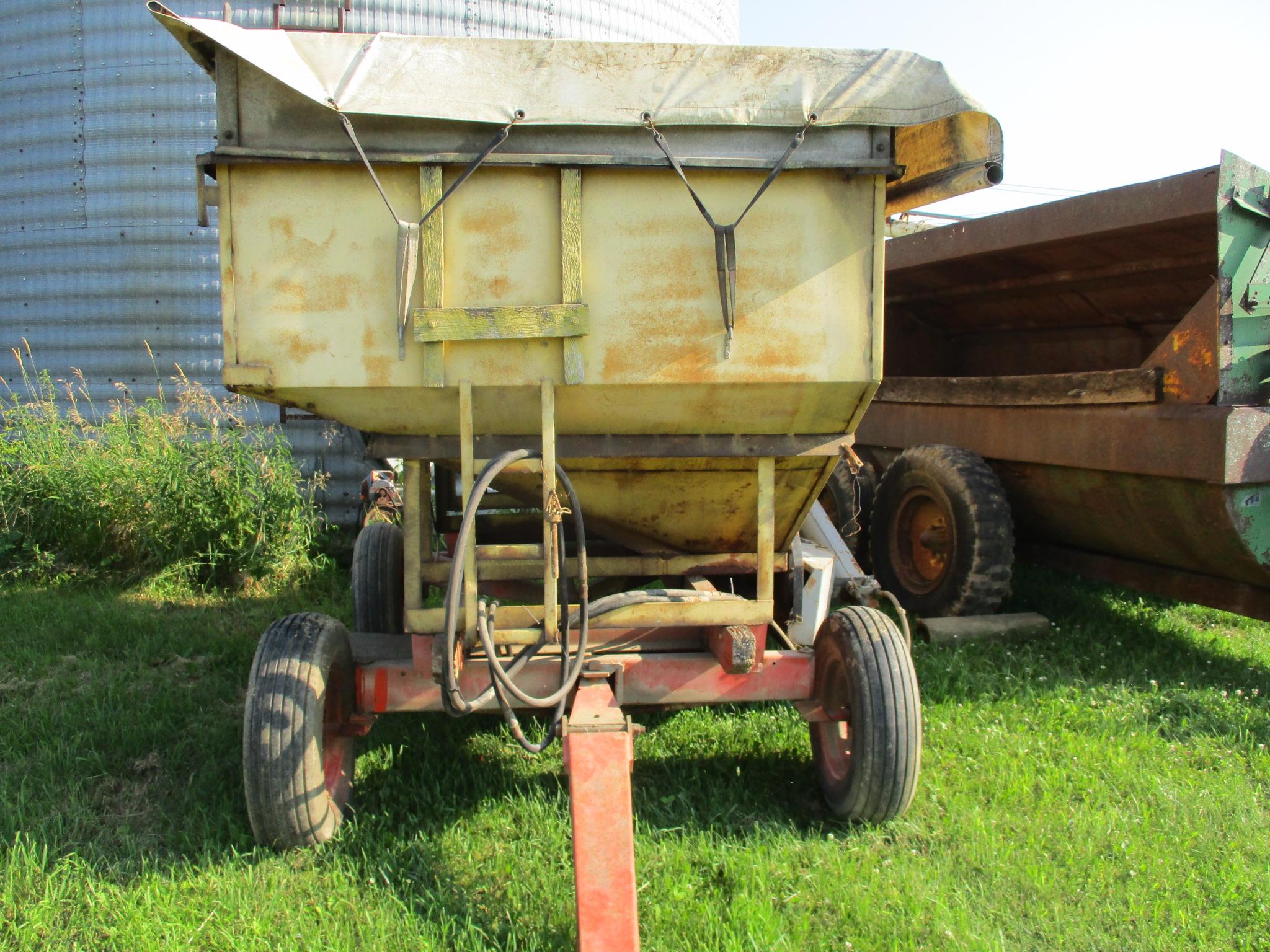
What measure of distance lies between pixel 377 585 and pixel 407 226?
2.21 metres

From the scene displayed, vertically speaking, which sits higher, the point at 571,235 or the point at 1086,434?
the point at 571,235

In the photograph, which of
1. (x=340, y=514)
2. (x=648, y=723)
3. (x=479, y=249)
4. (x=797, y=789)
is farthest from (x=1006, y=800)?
(x=340, y=514)

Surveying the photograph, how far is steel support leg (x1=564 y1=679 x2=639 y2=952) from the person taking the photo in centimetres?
222

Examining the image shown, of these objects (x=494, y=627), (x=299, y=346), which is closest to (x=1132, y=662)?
(x=494, y=627)

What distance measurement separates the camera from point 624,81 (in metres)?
2.84

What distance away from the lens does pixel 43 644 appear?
454 cm

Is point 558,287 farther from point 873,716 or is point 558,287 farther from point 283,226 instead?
point 873,716

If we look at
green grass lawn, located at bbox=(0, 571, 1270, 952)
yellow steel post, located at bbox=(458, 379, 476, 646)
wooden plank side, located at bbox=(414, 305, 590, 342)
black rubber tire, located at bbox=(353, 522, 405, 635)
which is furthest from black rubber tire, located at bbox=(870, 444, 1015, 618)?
yellow steel post, located at bbox=(458, 379, 476, 646)

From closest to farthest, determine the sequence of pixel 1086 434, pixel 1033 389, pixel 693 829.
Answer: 1. pixel 693 829
2. pixel 1086 434
3. pixel 1033 389

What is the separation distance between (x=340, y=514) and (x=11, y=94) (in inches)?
147

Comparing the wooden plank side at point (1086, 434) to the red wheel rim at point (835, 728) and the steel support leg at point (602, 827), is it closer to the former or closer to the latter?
the red wheel rim at point (835, 728)

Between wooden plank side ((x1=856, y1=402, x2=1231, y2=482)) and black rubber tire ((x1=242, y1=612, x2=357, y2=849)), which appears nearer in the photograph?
black rubber tire ((x1=242, y1=612, x2=357, y2=849))

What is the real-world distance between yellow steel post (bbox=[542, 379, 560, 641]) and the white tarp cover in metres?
0.84

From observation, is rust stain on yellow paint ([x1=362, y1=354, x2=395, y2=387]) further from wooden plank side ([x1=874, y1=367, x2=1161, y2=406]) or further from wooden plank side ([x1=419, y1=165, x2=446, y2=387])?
wooden plank side ([x1=874, y1=367, x2=1161, y2=406])
